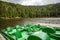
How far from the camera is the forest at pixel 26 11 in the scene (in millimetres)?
60922

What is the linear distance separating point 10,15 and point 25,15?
49.2 feet

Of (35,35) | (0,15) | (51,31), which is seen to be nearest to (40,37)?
(35,35)

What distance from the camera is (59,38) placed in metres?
1.21

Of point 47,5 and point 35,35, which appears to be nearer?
point 35,35

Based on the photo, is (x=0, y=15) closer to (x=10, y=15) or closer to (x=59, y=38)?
(x=10, y=15)

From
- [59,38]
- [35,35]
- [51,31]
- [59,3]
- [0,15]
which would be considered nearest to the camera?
[35,35]

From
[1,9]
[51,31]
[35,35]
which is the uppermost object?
[35,35]

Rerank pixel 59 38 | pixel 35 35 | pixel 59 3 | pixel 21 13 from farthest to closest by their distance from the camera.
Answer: pixel 59 3 → pixel 21 13 → pixel 59 38 → pixel 35 35

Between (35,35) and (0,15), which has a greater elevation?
(35,35)

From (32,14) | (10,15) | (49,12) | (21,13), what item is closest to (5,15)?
(10,15)

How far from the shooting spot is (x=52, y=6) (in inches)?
3391

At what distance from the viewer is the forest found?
200 ft

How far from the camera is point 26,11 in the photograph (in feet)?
252

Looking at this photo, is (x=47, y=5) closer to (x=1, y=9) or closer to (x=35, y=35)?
(x=1, y=9)
